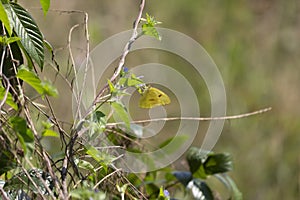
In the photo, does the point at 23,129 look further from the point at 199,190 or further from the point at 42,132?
the point at 199,190

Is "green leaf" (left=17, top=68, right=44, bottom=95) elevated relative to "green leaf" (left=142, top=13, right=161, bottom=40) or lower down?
lower down

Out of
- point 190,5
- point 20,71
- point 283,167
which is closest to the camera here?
point 20,71

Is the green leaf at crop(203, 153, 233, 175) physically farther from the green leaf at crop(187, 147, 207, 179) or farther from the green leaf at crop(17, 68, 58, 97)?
the green leaf at crop(17, 68, 58, 97)

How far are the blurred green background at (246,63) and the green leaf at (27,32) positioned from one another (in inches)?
72.5

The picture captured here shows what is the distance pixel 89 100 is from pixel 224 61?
2.50 metres

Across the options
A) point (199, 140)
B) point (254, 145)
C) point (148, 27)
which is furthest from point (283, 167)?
point (148, 27)

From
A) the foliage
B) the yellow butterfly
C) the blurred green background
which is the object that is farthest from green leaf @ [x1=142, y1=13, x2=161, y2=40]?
the blurred green background

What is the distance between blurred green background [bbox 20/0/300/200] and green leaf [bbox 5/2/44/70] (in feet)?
6.04

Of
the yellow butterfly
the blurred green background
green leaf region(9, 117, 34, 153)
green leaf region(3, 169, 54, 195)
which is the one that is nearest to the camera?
green leaf region(9, 117, 34, 153)

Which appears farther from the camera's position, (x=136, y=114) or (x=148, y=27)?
(x=136, y=114)

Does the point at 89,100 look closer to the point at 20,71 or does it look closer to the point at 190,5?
the point at 20,71

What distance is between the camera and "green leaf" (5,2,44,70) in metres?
1.08

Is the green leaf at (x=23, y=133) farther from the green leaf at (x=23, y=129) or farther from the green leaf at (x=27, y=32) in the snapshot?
the green leaf at (x=27, y=32)

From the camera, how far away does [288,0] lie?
4.08 metres
